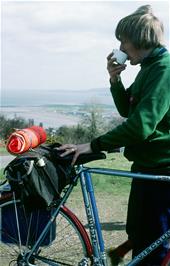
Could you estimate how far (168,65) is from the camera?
321cm

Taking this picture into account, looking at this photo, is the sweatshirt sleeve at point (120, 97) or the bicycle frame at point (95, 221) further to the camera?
the sweatshirt sleeve at point (120, 97)

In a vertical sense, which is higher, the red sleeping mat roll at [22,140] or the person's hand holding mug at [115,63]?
the person's hand holding mug at [115,63]

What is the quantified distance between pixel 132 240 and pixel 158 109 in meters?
1.02

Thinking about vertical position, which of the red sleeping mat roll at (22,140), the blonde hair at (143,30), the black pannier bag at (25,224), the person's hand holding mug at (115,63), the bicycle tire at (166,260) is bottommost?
the bicycle tire at (166,260)

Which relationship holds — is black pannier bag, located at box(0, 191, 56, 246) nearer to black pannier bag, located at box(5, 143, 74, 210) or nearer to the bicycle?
the bicycle


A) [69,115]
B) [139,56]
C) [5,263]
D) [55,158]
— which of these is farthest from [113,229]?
[69,115]

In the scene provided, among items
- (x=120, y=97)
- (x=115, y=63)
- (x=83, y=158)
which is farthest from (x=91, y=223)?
(x=115, y=63)

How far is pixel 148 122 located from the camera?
3150 mm

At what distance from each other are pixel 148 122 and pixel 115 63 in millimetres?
572

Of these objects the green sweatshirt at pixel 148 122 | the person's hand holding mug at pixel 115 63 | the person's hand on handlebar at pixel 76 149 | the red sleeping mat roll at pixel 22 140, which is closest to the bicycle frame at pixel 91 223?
the person's hand on handlebar at pixel 76 149

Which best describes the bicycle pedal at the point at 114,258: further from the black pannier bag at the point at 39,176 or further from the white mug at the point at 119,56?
the white mug at the point at 119,56

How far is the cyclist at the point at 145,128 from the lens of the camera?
3.17 metres

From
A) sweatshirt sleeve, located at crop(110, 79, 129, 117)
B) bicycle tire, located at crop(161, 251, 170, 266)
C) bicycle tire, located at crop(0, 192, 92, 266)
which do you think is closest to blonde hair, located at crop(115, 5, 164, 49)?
sweatshirt sleeve, located at crop(110, 79, 129, 117)

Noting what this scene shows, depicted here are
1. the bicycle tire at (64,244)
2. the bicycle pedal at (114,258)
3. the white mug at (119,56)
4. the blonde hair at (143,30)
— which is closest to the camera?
the blonde hair at (143,30)
